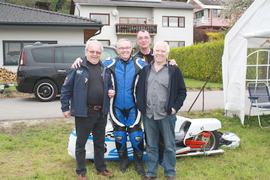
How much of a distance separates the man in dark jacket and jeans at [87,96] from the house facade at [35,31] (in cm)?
1309

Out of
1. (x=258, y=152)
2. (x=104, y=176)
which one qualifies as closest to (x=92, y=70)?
(x=104, y=176)

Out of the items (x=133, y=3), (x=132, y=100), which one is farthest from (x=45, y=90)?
(x=133, y=3)

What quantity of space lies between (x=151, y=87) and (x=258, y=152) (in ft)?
8.21

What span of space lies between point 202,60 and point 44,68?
454 inches

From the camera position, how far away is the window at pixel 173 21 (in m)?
33.5

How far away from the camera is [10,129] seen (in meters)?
6.76

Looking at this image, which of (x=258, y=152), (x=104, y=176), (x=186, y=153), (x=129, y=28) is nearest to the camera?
(x=104, y=176)

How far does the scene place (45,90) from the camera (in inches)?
416

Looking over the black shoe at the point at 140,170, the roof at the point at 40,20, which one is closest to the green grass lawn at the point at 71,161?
the black shoe at the point at 140,170

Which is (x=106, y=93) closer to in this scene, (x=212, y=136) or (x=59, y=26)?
(x=212, y=136)

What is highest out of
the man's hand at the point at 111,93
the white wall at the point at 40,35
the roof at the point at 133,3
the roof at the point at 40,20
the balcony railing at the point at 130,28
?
the roof at the point at 133,3

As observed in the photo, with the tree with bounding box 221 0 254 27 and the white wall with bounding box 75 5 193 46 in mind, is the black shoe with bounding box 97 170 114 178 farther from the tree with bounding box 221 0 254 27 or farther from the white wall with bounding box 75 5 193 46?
the white wall with bounding box 75 5 193 46

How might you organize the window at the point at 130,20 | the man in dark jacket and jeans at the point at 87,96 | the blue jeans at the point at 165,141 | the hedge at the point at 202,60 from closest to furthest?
the man in dark jacket and jeans at the point at 87,96 < the blue jeans at the point at 165,141 < the hedge at the point at 202,60 < the window at the point at 130,20

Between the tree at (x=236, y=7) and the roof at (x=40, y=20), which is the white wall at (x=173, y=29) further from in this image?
the roof at (x=40, y=20)
